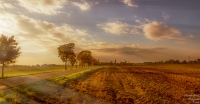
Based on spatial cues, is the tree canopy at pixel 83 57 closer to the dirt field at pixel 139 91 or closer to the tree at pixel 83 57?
the tree at pixel 83 57

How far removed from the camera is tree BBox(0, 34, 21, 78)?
93.6ft

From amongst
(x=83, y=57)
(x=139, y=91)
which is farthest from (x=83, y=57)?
(x=139, y=91)

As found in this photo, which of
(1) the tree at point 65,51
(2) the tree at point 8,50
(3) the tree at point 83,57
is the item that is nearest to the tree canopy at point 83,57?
(3) the tree at point 83,57

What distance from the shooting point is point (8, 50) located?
29.0 m

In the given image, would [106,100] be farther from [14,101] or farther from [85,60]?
[85,60]

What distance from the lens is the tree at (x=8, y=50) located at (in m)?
28.5

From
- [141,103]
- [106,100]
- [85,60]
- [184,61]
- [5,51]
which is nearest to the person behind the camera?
[141,103]

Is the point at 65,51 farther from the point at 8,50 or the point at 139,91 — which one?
the point at 139,91

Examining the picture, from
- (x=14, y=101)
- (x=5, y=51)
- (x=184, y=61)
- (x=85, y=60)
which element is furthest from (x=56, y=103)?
(x=184, y=61)

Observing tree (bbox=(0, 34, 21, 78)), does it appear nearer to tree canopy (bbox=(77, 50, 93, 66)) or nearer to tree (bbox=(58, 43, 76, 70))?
tree (bbox=(58, 43, 76, 70))

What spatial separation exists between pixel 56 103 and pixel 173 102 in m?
8.85

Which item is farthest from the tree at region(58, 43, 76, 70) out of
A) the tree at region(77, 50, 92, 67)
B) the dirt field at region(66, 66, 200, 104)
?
the dirt field at region(66, 66, 200, 104)

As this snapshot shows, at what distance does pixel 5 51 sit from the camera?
28844 millimetres

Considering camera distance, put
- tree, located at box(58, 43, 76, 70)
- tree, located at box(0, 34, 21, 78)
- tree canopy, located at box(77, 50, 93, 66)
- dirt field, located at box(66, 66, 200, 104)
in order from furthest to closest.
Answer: tree canopy, located at box(77, 50, 93, 66) → tree, located at box(58, 43, 76, 70) → tree, located at box(0, 34, 21, 78) → dirt field, located at box(66, 66, 200, 104)
